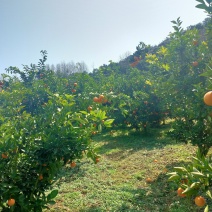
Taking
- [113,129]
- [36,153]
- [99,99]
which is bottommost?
[113,129]

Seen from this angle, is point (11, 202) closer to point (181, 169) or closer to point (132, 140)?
point (181, 169)

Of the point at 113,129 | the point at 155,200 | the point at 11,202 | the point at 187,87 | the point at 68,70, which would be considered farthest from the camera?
the point at 68,70

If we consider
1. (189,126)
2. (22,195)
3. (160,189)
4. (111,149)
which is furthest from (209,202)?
(111,149)

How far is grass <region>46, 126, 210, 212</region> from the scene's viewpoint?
14.2ft

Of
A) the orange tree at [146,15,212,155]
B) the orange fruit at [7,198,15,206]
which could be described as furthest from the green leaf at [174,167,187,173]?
the orange tree at [146,15,212,155]

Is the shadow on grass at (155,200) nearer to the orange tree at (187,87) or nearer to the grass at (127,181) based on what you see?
the grass at (127,181)

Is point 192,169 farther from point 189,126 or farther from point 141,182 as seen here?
point 189,126

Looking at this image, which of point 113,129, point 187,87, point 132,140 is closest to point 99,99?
point 187,87

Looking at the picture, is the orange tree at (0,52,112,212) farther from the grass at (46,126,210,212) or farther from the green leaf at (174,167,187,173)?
the green leaf at (174,167,187,173)

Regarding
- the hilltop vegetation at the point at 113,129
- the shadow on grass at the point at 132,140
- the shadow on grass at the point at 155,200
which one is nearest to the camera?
the hilltop vegetation at the point at 113,129

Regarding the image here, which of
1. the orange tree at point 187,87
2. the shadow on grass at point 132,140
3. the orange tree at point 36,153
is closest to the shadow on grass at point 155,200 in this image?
the orange tree at point 36,153

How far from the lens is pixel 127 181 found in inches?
216

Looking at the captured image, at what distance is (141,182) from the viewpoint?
541 centimetres

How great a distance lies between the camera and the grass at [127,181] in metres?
4.32
